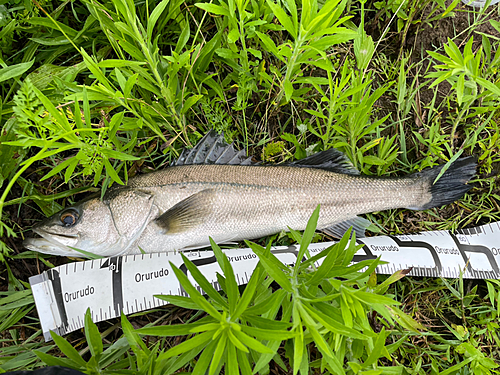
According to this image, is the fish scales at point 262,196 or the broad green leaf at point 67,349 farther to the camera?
the fish scales at point 262,196

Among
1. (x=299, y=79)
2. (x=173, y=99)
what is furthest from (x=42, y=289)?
(x=299, y=79)

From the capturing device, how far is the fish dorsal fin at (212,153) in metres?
2.66

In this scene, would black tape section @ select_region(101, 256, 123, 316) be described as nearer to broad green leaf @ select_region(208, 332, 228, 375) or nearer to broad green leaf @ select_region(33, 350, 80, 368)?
broad green leaf @ select_region(33, 350, 80, 368)

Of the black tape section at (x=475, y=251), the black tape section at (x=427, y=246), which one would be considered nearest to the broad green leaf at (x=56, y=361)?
the black tape section at (x=427, y=246)

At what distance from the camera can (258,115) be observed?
2.97 meters

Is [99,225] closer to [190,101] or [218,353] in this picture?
[190,101]

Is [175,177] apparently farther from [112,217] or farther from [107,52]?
[107,52]

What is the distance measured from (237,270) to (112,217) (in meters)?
1.06

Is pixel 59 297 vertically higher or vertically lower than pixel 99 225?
lower

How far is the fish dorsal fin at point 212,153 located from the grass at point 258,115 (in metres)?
0.17

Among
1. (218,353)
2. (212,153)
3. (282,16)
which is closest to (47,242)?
(212,153)

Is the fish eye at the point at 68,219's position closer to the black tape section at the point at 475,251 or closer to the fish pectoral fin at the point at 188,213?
the fish pectoral fin at the point at 188,213

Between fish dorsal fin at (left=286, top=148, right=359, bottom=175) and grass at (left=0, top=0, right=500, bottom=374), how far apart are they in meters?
0.13

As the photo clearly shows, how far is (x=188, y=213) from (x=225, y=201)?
1.01 ft
